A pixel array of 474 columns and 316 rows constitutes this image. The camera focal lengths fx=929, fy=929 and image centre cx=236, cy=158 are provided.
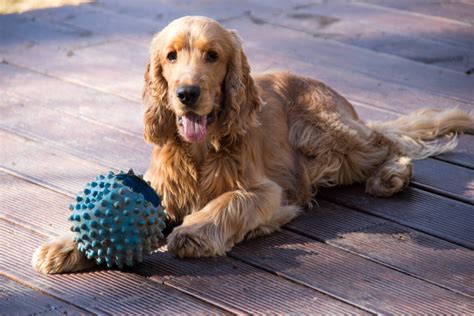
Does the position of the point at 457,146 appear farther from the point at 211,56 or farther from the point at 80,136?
the point at 80,136

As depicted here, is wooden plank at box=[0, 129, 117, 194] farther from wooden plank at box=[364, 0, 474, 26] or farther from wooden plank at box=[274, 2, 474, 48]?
wooden plank at box=[364, 0, 474, 26]

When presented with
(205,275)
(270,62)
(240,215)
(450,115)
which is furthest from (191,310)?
(270,62)

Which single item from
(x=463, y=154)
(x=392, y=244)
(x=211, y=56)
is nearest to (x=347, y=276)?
(x=392, y=244)

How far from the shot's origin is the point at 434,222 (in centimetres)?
412

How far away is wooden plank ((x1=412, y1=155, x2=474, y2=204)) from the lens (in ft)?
14.5

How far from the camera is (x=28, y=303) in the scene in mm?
3336

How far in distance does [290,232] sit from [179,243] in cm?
56

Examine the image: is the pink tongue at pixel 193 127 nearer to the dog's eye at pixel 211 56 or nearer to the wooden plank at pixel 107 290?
the dog's eye at pixel 211 56

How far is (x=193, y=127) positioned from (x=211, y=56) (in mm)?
308

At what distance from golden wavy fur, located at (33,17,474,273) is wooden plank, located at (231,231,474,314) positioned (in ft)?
0.45

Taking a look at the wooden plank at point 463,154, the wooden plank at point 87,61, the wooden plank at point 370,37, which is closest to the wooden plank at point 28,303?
the wooden plank at point 463,154

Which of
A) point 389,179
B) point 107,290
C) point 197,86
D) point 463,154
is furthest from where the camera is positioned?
point 463,154

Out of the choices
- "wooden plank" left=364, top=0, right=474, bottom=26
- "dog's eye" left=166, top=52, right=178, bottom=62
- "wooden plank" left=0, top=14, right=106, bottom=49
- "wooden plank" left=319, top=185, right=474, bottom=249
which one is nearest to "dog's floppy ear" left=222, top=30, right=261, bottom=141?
"dog's eye" left=166, top=52, right=178, bottom=62

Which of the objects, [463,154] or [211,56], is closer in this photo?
[211,56]
